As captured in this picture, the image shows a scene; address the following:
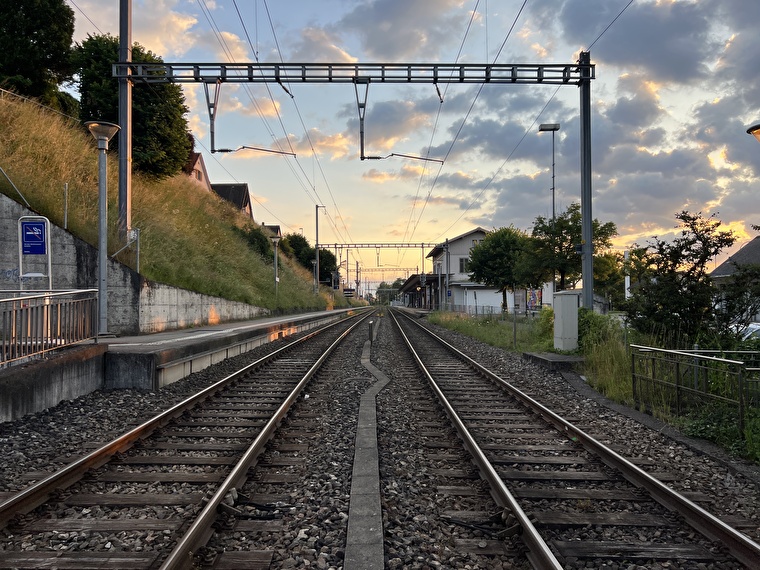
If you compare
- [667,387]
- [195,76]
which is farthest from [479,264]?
[667,387]

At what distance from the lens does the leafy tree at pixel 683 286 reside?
10.2 meters

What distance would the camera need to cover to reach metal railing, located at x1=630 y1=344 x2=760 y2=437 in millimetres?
6695

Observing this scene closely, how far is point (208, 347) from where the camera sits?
13688mm

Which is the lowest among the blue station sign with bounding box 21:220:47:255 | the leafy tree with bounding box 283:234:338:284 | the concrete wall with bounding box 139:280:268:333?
the concrete wall with bounding box 139:280:268:333

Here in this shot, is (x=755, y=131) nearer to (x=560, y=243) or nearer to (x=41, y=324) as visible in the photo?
(x=41, y=324)

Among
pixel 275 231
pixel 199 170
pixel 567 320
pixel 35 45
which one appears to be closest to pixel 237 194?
pixel 199 170

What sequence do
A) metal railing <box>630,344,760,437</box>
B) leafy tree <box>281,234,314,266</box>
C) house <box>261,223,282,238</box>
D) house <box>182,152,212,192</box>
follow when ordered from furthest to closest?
leafy tree <box>281,234,314,266</box>
house <box>182,152,212,192</box>
house <box>261,223,282,238</box>
metal railing <box>630,344,760,437</box>

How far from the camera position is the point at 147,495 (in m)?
4.77

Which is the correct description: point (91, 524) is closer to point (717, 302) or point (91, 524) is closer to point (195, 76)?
point (717, 302)

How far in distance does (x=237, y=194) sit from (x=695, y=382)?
70856 millimetres

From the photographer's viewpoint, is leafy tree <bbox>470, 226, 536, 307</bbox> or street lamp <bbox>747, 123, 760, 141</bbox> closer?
street lamp <bbox>747, 123, 760, 141</bbox>

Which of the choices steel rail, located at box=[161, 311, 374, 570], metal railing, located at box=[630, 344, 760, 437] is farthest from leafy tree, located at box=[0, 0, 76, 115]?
metal railing, located at box=[630, 344, 760, 437]

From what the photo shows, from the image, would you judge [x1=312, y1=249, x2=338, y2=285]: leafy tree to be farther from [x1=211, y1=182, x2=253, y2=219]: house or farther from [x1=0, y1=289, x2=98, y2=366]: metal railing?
[x1=0, y1=289, x2=98, y2=366]: metal railing

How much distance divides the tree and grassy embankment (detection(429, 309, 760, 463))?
17.9 metres
